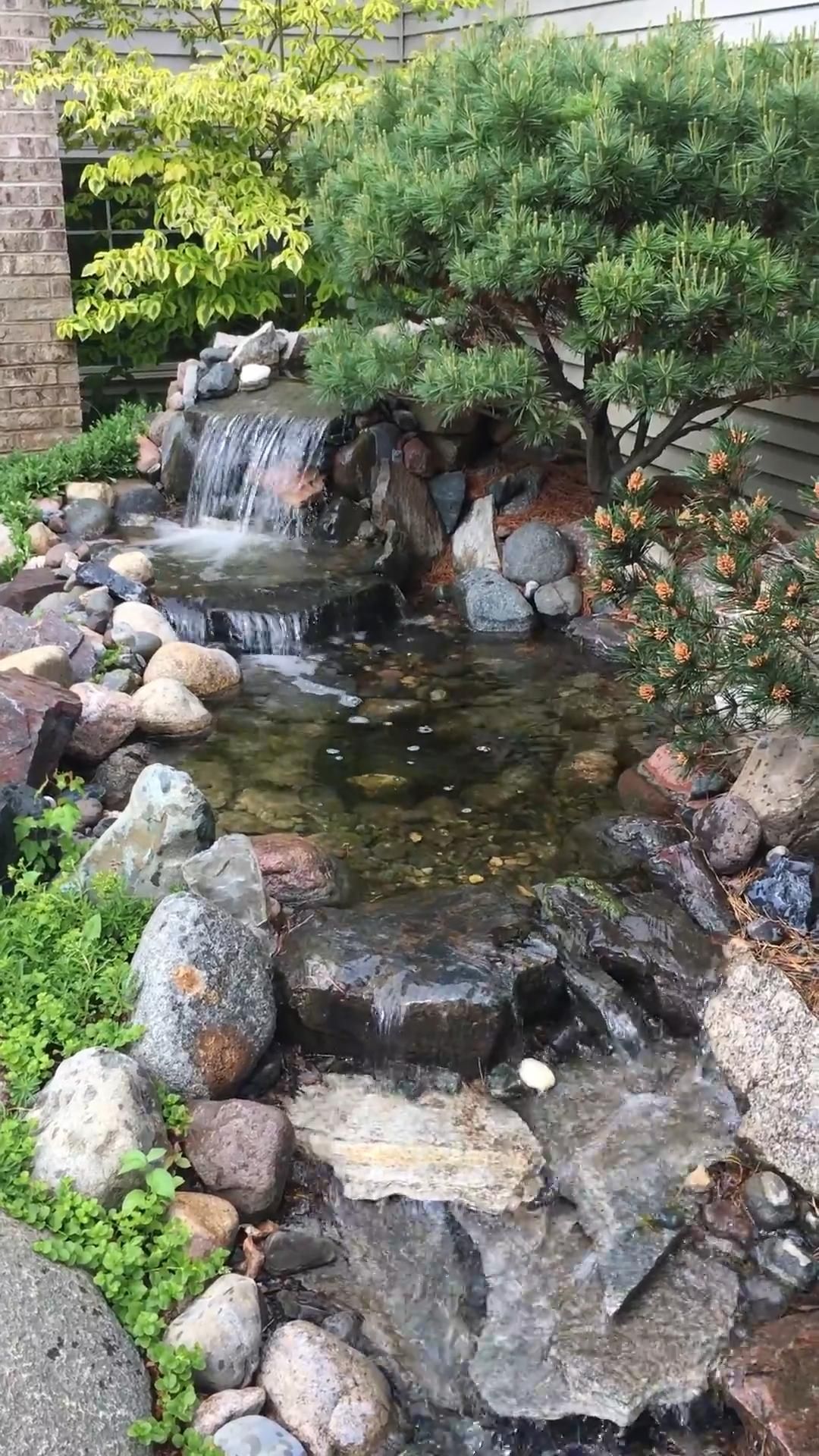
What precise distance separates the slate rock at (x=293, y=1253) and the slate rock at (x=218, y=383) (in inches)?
246

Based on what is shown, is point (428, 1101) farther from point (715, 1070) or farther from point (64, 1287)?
point (64, 1287)

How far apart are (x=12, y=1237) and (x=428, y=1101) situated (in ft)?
4.12

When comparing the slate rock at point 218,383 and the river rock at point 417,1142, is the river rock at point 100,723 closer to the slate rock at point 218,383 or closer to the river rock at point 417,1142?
the river rock at point 417,1142

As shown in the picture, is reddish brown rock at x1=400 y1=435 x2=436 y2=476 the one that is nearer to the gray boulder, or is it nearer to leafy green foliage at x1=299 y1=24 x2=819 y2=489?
the gray boulder

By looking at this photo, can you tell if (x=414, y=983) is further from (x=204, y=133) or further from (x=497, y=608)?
(x=204, y=133)

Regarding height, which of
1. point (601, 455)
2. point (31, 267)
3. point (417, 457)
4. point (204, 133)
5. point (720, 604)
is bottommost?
point (417, 457)

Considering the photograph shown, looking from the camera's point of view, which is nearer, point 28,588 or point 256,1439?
point 256,1439

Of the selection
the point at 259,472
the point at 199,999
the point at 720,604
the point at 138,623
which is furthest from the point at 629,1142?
the point at 259,472

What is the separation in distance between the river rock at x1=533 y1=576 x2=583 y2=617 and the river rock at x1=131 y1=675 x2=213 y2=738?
2.22m

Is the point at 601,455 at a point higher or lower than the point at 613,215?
lower

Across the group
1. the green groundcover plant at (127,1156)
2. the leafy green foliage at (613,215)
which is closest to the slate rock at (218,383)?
the leafy green foliage at (613,215)

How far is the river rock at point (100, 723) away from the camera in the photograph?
4.71 meters

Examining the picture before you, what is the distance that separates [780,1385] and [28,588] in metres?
4.82

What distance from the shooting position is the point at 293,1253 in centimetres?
284
